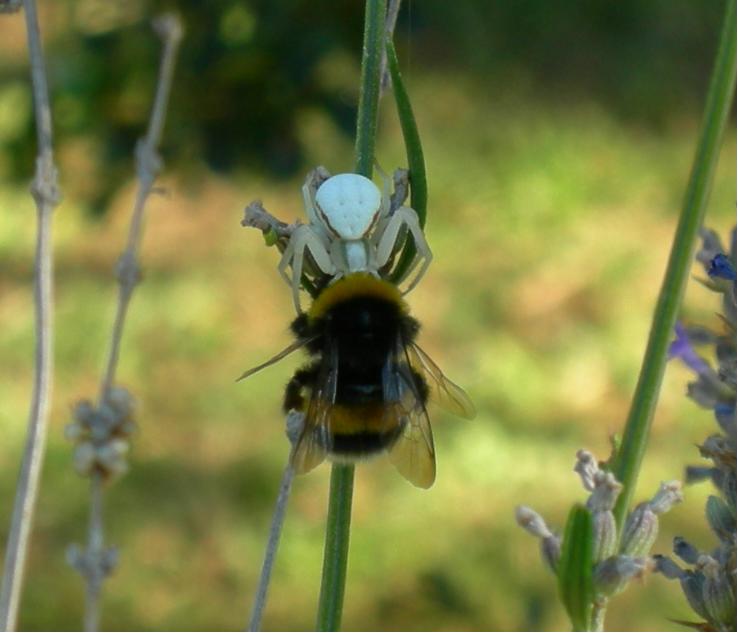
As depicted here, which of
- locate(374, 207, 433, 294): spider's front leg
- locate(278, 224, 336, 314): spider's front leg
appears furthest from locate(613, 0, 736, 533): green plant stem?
locate(278, 224, 336, 314): spider's front leg

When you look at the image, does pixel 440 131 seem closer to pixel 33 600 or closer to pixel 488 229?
pixel 488 229

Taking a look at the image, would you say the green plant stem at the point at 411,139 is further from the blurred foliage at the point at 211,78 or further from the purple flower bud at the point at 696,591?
the blurred foliage at the point at 211,78

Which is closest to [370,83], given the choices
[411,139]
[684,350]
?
[411,139]

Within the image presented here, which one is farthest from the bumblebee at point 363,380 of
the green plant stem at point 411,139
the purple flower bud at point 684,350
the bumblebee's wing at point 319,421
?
the purple flower bud at point 684,350

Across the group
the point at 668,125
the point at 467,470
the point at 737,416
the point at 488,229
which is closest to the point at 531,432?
the point at 467,470

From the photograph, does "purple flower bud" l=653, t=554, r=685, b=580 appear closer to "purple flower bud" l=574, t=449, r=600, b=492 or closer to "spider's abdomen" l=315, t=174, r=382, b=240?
"purple flower bud" l=574, t=449, r=600, b=492
